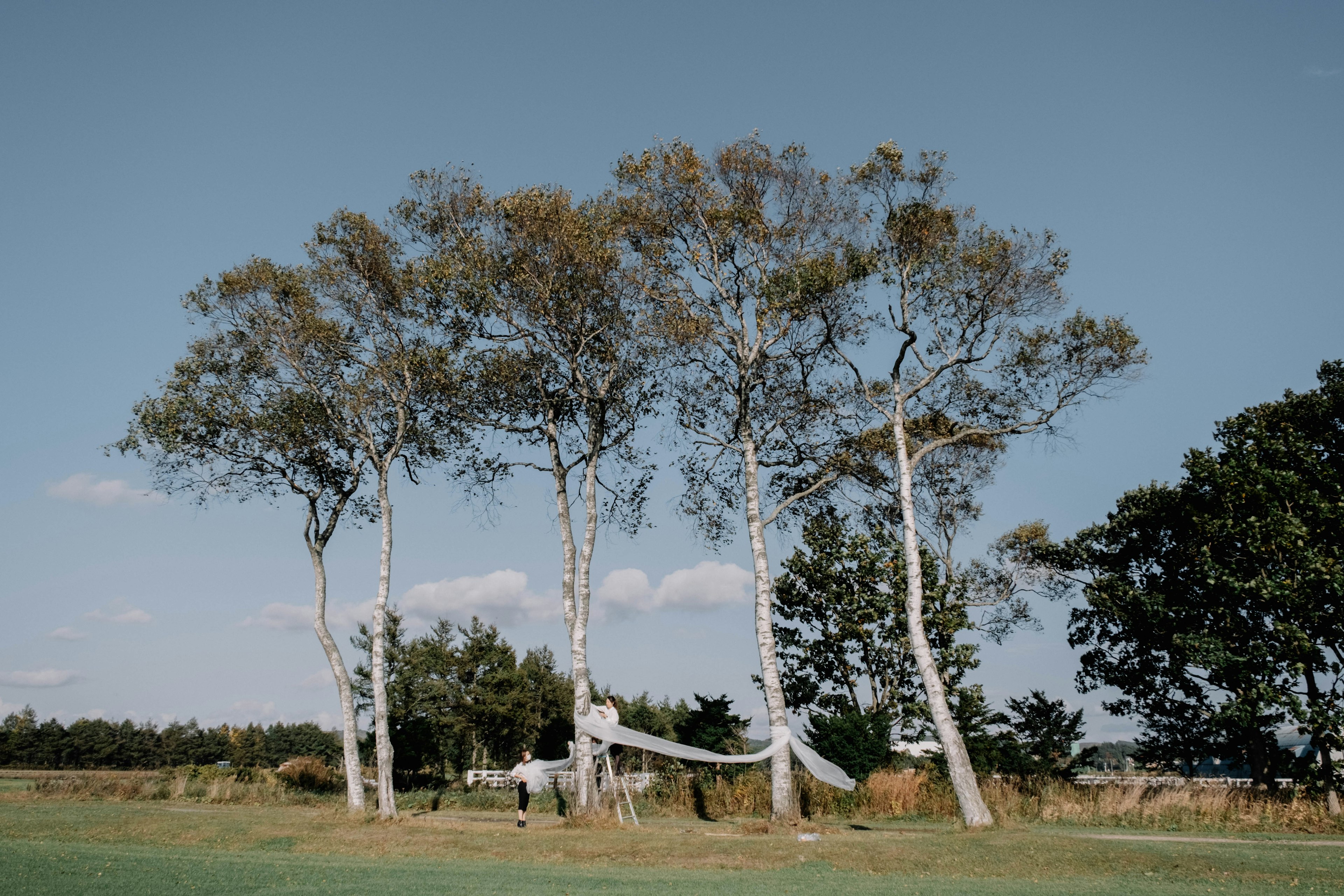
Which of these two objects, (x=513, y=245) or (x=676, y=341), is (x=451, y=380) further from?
(x=676, y=341)

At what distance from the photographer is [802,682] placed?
80.1ft

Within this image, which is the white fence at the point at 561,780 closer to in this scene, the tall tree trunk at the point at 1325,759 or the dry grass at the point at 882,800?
the dry grass at the point at 882,800

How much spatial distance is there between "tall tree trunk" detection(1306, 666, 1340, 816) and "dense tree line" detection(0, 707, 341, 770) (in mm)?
53933

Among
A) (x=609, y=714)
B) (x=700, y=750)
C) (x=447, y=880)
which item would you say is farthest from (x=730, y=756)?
(x=447, y=880)

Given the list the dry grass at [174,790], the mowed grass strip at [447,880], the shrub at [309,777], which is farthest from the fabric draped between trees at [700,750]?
the shrub at [309,777]

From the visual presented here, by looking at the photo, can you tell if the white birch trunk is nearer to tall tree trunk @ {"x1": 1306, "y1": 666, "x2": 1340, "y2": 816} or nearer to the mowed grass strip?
the mowed grass strip

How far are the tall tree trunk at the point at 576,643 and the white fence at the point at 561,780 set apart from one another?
457mm

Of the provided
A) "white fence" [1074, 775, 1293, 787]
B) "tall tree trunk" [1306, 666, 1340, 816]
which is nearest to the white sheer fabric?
"white fence" [1074, 775, 1293, 787]

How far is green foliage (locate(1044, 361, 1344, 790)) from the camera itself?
53.2 ft

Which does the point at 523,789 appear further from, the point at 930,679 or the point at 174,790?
the point at 174,790

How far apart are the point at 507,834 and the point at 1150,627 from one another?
15.3 metres

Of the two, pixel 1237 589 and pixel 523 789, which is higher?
pixel 1237 589

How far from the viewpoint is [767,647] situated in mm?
17766

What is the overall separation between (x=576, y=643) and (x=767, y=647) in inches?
180
